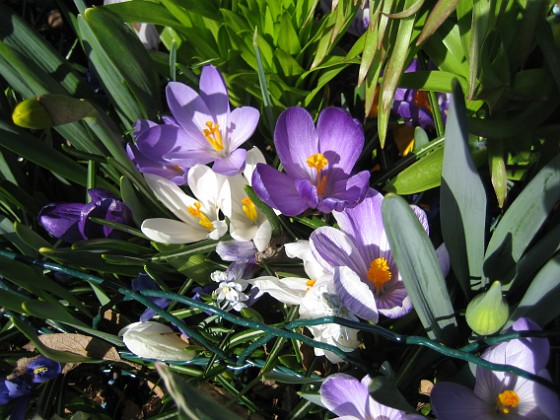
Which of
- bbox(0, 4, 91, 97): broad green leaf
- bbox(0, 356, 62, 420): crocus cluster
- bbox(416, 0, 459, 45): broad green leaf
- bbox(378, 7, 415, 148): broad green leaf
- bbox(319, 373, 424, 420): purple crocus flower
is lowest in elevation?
bbox(0, 356, 62, 420): crocus cluster

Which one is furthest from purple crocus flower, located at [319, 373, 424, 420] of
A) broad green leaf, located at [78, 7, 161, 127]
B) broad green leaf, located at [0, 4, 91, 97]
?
broad green leaf, located at [0, 4, 91, 97]

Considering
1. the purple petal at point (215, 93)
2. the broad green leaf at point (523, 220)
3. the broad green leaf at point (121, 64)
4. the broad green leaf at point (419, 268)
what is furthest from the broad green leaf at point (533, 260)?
the broad green leaf at point (121, 64)

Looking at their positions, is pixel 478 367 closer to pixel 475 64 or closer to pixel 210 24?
pixel 475 64

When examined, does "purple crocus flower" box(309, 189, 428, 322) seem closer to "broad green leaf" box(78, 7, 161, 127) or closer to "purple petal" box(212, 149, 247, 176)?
"purple petal" box(212, 149, 247, 176)

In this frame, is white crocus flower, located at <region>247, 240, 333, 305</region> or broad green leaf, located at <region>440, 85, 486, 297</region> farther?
white crocus flower, located at <region>247, 240, 333, 305</region>

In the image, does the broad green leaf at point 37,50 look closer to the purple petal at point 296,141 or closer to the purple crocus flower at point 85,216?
the purple crocus flower at point 85,216

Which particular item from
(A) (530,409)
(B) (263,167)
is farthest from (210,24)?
(A) (530,409)

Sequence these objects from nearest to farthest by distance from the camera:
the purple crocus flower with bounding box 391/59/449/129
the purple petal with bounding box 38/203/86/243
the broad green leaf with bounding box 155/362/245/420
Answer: the broad green leaf with bounding box 155/362/245/420 < the purple petal with bounding box 38/203/86/243 < the purple crocus flower with bounding box 391/59/449/129
